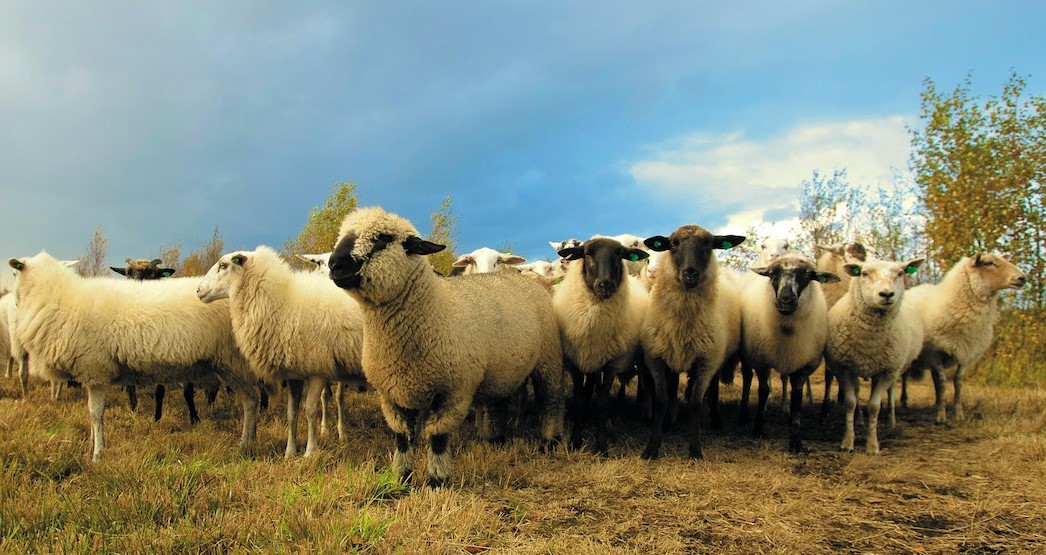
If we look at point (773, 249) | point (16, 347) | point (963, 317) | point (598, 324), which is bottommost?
point (16, 347)

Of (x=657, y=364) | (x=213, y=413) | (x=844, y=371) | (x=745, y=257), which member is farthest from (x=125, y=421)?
(x=745, y=257)

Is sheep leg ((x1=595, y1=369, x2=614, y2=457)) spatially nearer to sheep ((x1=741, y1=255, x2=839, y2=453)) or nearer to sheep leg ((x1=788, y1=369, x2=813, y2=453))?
sheep ((x1=741, y1=255, x2=839, y2=453))

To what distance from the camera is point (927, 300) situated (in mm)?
10469

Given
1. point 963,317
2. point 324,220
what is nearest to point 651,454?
point 963,317

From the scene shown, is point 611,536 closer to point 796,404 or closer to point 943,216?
point 796,404

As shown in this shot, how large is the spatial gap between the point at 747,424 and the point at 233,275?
7423 mm

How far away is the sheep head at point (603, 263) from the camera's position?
672 centimetres

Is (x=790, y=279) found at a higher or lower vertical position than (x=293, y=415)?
higher

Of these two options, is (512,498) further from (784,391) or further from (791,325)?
(784,391)

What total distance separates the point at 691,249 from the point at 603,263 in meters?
0.97

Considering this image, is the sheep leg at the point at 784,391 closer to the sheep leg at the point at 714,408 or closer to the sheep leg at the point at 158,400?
the sheep leg at the point at 714,408

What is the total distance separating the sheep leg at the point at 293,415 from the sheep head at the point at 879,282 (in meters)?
6.99

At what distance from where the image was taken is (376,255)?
5039 mm

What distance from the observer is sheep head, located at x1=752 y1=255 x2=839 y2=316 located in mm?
7070
